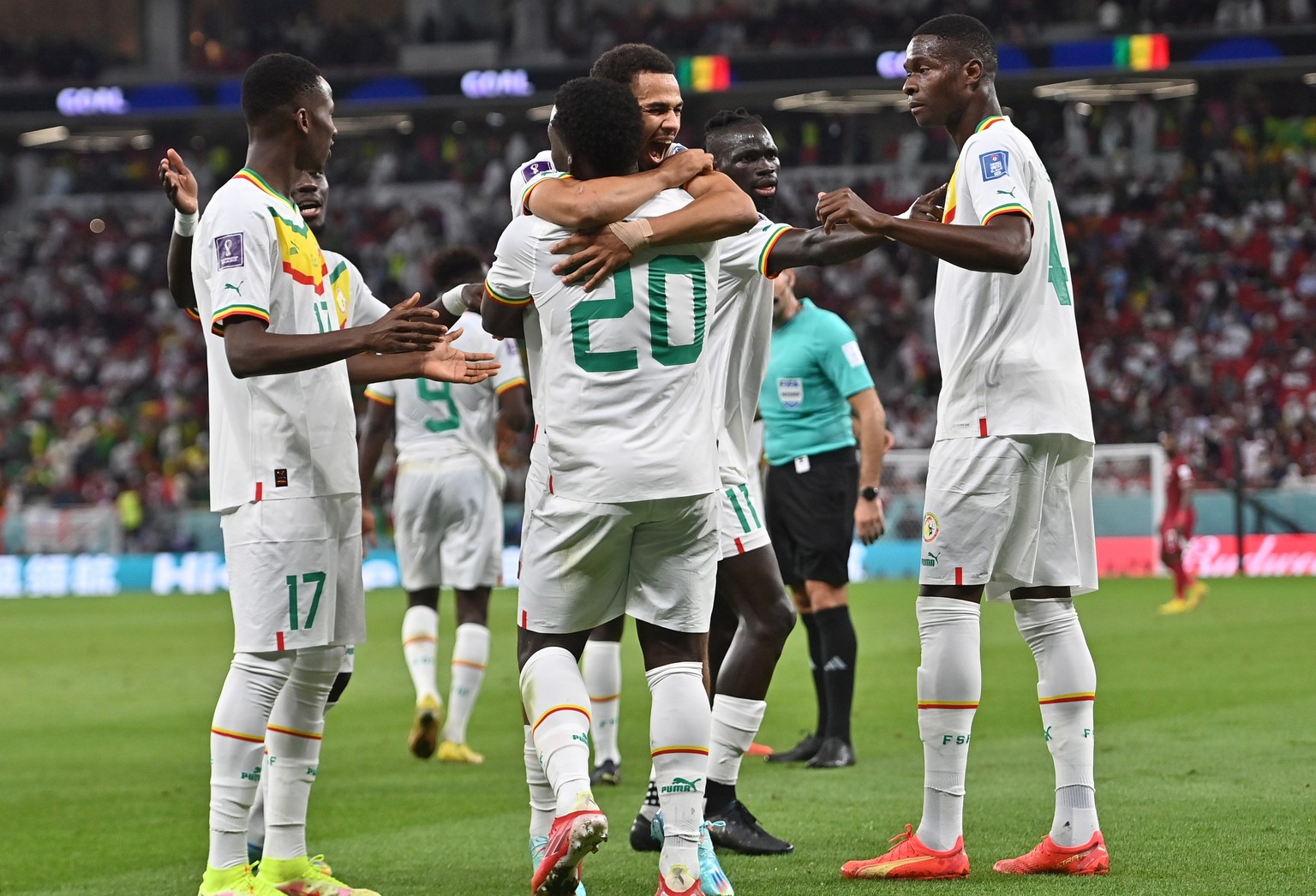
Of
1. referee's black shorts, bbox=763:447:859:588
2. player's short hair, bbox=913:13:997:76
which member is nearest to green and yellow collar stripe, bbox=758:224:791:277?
player's short hair, bbox=913:13:997:76

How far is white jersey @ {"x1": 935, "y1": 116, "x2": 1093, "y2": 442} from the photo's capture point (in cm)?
506

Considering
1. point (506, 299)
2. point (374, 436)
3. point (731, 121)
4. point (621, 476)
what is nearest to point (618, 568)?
point (621, 476)

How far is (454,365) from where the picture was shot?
4539 mm

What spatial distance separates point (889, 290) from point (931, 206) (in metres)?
25.7

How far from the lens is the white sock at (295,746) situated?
5035 millimetres

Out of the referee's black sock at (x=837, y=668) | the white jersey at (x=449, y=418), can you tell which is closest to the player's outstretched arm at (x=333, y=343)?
the referee's black sock at (x=837, y=668)

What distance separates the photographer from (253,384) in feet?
15.8

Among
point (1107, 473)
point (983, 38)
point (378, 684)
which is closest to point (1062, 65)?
point (1107, 473)

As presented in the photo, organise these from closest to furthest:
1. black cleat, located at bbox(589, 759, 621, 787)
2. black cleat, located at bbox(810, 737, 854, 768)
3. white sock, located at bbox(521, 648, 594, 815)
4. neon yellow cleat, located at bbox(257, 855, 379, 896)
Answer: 1. white sock, located at bbox(521, 648, 594, 815)
2. neon yellow cleat, located at bbox(257, 855, 379, 896)
3. black cleat, located at bbox(589, 759, 621, 787)
4. black cleat, located at bbox(810, 737, 854, 768)

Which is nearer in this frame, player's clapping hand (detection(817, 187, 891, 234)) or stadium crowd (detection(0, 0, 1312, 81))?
player's clapping hand (detection(817, 187, 891, 234))

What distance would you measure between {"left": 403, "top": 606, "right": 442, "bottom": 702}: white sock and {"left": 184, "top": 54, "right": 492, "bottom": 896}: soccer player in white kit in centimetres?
347

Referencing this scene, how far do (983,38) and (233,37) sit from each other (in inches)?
1382

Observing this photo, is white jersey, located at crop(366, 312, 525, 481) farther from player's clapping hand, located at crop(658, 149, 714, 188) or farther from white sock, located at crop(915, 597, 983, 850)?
player's clapping hand, located at crop(658, 149, 714, 188)

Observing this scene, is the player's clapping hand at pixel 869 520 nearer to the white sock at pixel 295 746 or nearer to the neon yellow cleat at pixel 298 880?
the white sock at pixel 295 746
